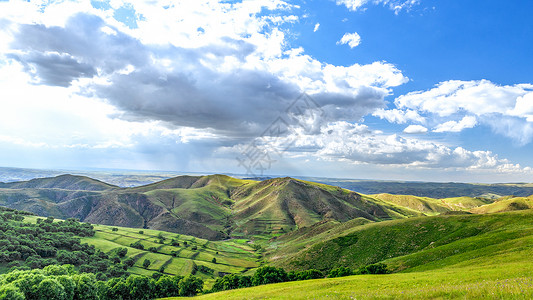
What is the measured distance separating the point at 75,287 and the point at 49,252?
303ft

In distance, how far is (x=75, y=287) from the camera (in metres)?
70.5

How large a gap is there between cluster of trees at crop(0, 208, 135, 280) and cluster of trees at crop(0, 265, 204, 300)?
144 ft

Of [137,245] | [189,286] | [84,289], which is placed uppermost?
[84,289]

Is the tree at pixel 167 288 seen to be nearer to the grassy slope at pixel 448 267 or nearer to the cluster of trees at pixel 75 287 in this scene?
the cluster of trees at pixel 75 287

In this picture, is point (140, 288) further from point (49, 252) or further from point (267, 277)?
point (49, 252)

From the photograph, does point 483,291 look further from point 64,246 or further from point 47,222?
point 47,222

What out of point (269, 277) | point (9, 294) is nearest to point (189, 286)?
point (269, 277)

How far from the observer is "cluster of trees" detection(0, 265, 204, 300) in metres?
58.6

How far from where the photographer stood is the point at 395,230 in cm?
11838

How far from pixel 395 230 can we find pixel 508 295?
116209 mm

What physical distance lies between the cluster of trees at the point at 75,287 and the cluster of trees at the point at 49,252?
1724 inches

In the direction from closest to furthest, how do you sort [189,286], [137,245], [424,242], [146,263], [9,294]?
[9,294] → [424,242] → [189,286] → [146,263] → [137,245]

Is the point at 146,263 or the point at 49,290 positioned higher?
the point at 49,290

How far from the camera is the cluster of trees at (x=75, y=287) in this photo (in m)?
58.6
